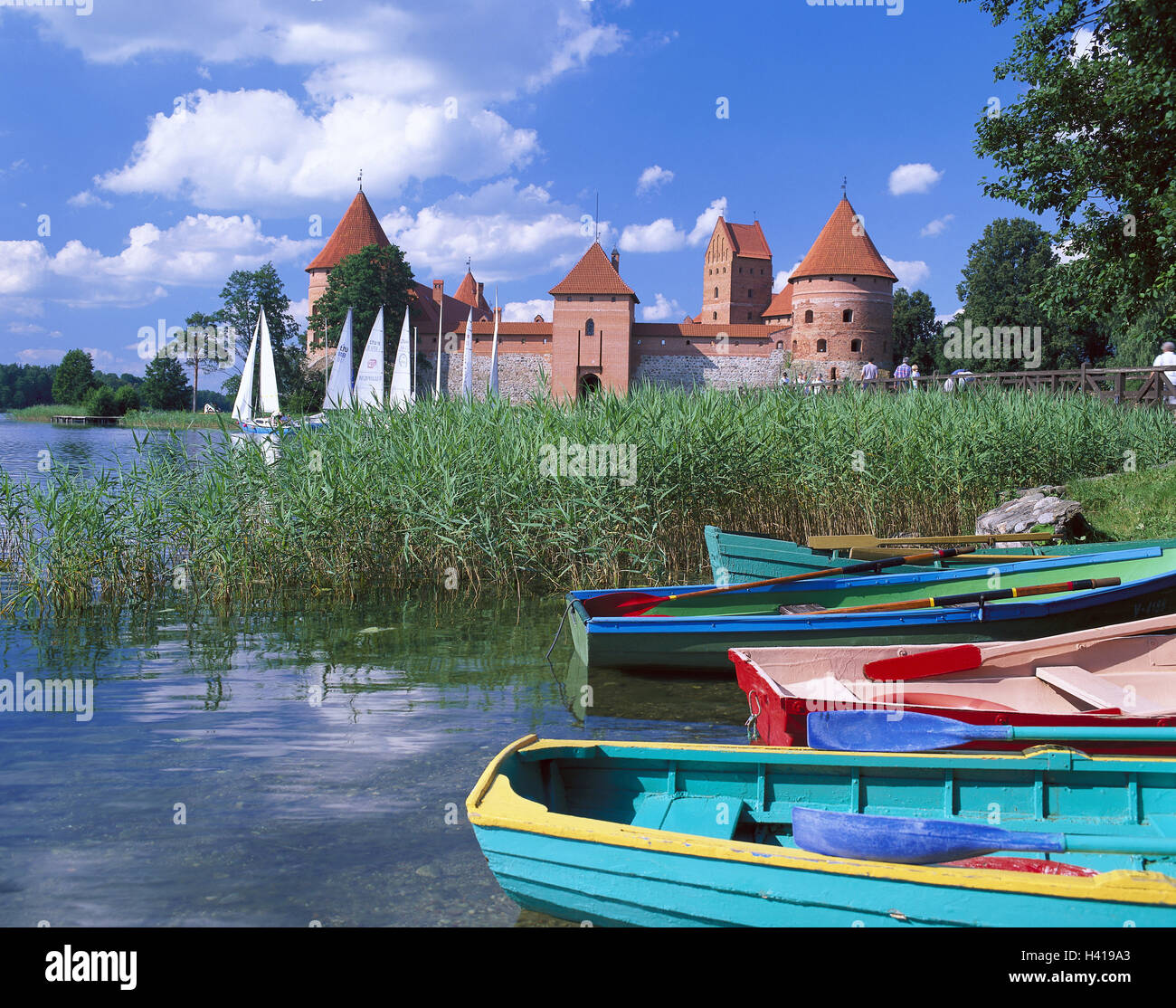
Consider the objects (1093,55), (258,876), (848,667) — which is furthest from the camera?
(1093,55)

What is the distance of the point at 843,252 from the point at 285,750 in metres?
45.2

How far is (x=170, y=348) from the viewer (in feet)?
181

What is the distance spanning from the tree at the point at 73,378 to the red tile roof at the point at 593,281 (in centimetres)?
4109

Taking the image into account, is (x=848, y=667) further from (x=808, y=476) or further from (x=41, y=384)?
(x=41, y=384)

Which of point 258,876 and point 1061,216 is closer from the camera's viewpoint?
point 258,876

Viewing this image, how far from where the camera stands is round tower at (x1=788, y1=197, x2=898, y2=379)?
146ft

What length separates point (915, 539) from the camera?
8.37 metres

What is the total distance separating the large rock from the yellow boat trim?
6.99 metres

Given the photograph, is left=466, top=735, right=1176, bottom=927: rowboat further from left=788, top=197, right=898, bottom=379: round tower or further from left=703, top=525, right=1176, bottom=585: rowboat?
left=788, top=197, right=898, bottom=379: round tower

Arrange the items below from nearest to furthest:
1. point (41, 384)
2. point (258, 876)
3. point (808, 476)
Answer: point (258, 876) < point (808, 476) < point (41, 384)

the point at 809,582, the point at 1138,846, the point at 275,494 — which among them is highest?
the point at 275,494

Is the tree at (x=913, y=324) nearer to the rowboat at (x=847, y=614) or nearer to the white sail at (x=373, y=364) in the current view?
→ the white sail at (x=373, y=364)
